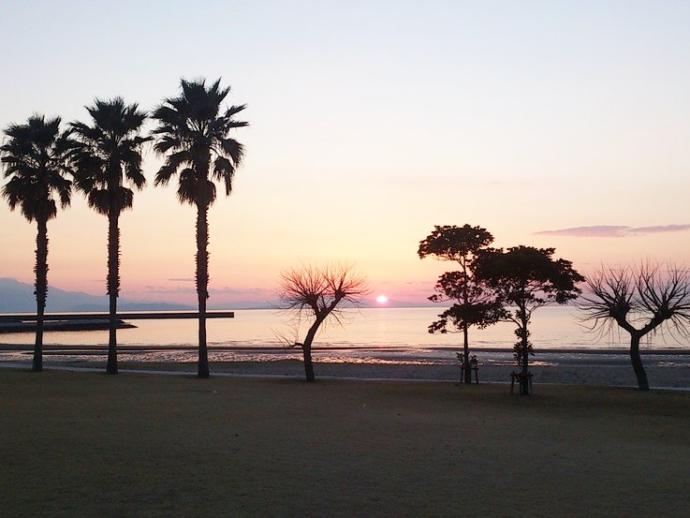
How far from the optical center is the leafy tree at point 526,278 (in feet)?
97.7

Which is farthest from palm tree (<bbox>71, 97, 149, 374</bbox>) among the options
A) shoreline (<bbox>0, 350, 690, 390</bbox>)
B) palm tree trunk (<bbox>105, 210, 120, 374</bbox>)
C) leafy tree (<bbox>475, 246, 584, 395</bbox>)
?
leafy tree (<bbox>475, 246, 584, 395</bbox>)

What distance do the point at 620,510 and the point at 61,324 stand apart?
138 metres

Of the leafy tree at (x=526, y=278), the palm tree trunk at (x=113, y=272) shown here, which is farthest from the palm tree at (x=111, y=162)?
the leafy tree at (x=526, y=278)

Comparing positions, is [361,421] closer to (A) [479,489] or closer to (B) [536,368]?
(A) [479,489]

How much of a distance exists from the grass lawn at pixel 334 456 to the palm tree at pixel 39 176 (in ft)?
50.0

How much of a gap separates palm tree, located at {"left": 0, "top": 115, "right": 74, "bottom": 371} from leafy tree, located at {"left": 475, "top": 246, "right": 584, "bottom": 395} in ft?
79.3

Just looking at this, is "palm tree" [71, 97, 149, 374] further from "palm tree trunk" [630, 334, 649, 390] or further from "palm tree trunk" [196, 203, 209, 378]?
"palm tree trunk" [630, 334, 649, 390]

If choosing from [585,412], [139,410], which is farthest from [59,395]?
[585,412]

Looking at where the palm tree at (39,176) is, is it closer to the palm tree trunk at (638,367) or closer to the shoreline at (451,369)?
the shoreline at (451,369)

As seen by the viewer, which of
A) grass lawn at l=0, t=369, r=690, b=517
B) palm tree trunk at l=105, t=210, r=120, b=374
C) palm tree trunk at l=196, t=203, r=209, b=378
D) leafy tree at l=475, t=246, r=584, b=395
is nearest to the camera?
grass lawn at l=0, t=369, r=690, b=517

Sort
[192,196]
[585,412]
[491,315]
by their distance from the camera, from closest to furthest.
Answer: [585,412] < [491,315] < [192,196]

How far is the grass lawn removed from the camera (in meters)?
10.0

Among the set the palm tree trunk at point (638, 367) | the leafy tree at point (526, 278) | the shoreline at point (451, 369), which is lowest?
the shoreline at point (451, 369)

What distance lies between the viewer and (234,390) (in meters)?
28.2
